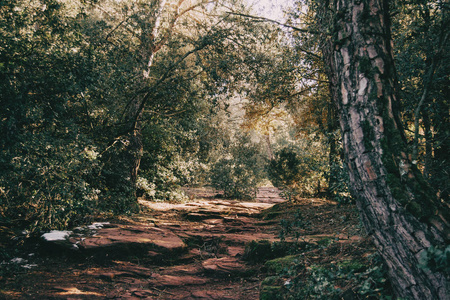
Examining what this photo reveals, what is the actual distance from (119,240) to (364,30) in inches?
240

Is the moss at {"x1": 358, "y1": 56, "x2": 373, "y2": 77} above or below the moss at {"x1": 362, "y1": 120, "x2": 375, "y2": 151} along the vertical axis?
above

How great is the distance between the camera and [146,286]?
4773 millimetres

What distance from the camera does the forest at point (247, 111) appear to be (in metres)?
2.08

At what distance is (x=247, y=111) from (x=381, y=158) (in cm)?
1280

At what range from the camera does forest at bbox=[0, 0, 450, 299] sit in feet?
6.81

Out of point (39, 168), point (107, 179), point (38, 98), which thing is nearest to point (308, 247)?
point (39, 168)

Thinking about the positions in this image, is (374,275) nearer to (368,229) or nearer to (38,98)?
(368,229)

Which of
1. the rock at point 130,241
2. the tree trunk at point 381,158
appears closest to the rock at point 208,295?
the rock at point 130,241

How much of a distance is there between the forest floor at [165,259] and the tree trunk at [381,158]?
100 centimetres

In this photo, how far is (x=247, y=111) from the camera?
1471cm

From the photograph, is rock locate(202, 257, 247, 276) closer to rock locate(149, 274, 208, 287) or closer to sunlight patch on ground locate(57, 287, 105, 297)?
rock locate(149, 274, 208, 287)

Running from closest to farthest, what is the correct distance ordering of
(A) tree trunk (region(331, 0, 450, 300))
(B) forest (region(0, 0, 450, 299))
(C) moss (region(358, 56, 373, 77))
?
1. (A) tree trunk (region(331, 0, 450, 300))
2. (B) forest (region(0, 0, 450, 299))
3. (C) moss (region(358, 56, 373, 77))

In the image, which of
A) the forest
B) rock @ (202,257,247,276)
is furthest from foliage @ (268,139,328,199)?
rock @ (202,257,247,276)

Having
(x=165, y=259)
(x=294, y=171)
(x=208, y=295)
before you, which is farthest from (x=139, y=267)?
(x=294, y=171)
